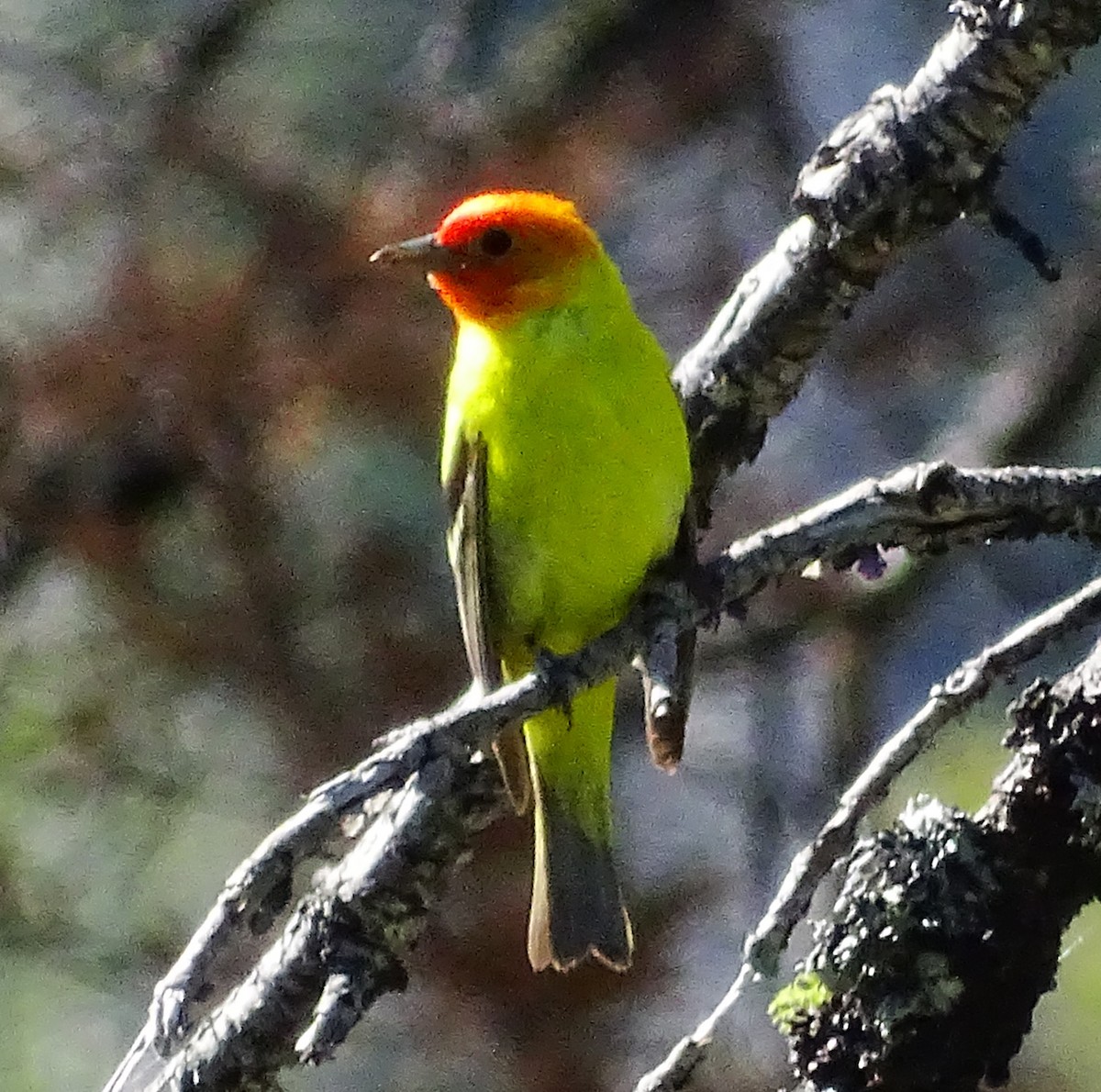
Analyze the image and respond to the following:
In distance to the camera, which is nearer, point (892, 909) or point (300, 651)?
point (892, 909)

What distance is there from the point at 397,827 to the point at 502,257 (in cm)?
49

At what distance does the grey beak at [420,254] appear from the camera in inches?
45.1

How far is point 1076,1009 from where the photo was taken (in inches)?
65.9

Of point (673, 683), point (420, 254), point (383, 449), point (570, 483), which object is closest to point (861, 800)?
point (673, 683)

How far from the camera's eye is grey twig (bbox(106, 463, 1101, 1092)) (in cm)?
68

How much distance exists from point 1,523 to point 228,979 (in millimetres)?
425

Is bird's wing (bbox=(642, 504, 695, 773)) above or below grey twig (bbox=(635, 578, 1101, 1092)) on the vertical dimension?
above

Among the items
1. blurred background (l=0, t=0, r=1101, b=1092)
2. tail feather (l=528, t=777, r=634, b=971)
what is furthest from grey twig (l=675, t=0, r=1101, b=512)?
blurred background (l=0, t=0, r=1101, b=1092)

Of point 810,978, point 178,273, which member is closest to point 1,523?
point 178,273

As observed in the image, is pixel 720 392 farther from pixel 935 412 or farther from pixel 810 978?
pixel 935 412

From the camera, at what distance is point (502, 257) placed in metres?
1.20

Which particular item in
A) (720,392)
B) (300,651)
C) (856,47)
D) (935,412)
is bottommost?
(720,392)

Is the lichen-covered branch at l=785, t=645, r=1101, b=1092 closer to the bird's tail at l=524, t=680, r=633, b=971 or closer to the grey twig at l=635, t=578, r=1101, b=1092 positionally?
the grey twig at l=635, t=578, r=1101, b=1092

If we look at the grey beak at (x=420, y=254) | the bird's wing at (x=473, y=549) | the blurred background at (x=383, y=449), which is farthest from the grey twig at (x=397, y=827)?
the blurred background at (x=383, y=449)
